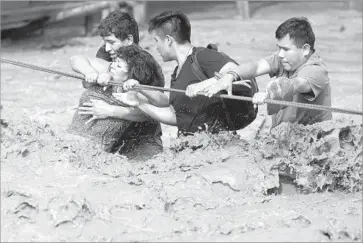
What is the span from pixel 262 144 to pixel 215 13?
338 inches

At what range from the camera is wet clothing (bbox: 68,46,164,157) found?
5230 mm

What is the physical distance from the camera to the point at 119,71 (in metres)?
5.08

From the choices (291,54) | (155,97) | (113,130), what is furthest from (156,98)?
(291,54)

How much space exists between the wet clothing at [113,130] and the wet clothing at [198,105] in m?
0.19

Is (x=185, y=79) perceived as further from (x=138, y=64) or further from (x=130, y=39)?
(x=130, y=39)

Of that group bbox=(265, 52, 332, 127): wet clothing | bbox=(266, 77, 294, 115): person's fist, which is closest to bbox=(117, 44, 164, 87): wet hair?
bbox=(265, 52, 332, 127): wet clothing

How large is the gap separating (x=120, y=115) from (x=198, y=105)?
53 cm

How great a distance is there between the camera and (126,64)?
507 centimetres

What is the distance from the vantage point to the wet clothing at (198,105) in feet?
16.6

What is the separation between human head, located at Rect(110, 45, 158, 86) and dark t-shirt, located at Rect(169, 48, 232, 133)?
0.22 metres

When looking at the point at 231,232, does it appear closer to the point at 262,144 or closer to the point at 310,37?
the point at 262,144

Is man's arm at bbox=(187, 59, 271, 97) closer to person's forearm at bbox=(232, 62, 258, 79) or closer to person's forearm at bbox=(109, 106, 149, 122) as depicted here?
person's forearm at bbox=(232, 62, 258, 79)

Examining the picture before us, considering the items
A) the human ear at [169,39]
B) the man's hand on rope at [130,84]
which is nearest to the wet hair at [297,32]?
the human ear at [169,39]

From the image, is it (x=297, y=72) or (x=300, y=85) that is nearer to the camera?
(x=300, y=85)
